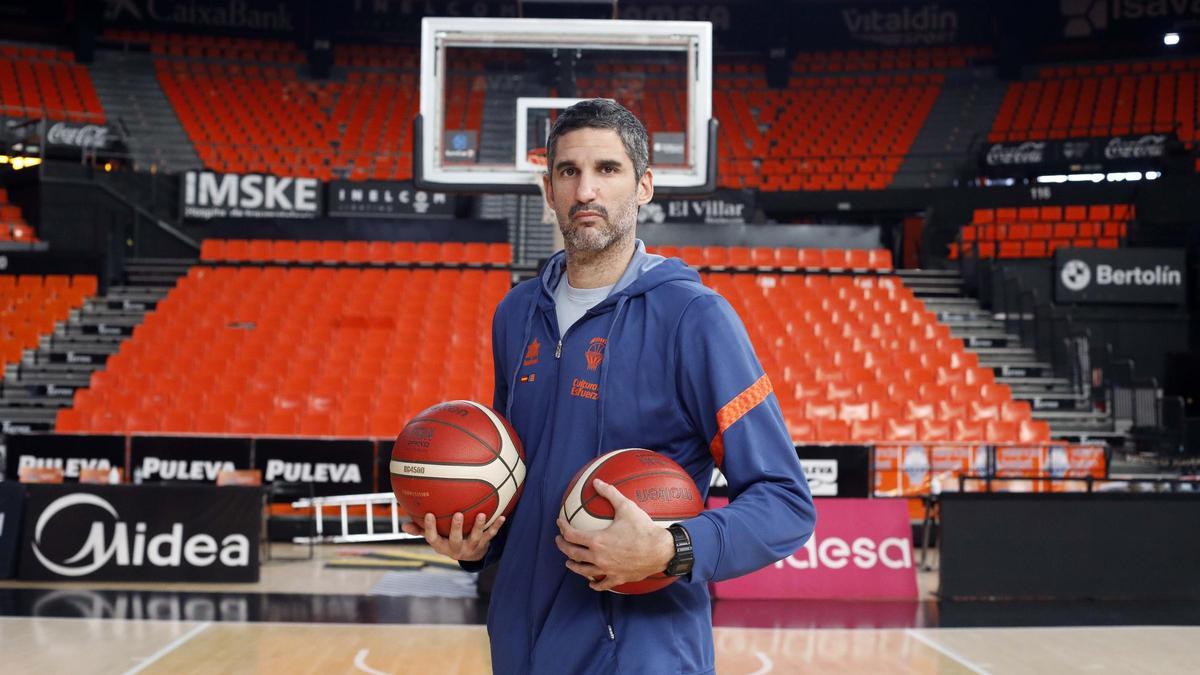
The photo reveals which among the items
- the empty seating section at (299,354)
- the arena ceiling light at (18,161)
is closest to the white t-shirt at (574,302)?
the empty seating section at (299,354)

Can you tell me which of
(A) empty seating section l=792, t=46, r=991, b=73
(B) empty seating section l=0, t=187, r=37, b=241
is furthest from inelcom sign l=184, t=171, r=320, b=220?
(A) empty seating section l=792, t=46, r=991, b=73

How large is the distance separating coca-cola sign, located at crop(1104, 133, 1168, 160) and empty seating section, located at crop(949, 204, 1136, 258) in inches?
99.2

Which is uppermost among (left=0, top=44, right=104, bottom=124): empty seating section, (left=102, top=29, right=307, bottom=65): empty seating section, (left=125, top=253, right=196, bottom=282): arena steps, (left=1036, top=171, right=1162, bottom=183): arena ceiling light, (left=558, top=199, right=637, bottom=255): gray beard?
(left=102, top=29, right=307, bottom=65): empty seating section

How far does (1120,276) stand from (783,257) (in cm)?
478

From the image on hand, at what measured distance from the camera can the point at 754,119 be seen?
1011 inches

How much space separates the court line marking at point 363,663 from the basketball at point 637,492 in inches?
157

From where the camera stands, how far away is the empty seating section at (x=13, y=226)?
1582cm

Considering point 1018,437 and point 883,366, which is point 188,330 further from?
point 1018,437

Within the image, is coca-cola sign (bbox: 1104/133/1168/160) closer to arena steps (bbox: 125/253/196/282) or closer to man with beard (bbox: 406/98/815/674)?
arena steps (bbox: 125/253/196/282)

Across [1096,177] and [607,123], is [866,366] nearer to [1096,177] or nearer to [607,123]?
[607,123]

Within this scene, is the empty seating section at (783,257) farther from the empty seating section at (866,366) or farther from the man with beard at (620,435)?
the man with beard at (620,435)

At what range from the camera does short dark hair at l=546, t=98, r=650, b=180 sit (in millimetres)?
1874

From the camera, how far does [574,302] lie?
199 cm

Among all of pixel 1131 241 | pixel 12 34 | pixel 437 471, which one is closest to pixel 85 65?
pixel 12 34
